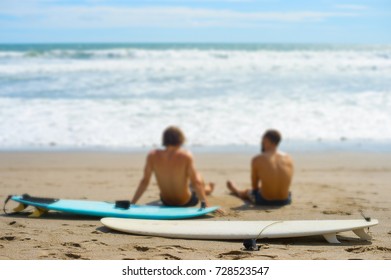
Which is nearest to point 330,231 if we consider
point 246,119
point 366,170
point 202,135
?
point 366,170

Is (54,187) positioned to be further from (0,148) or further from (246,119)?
(246,119)

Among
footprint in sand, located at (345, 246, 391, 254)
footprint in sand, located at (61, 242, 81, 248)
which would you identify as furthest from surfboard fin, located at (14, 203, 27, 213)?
footprint in sand, located at (345, 246, 391, 254)

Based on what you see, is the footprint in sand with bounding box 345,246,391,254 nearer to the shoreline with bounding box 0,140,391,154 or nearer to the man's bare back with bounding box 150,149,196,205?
the man's bare back with bounding box 150,149,196,205

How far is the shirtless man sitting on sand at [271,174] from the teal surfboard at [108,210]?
0.91 m

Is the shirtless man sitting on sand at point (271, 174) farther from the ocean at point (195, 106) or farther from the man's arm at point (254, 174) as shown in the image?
the ocean at point (195, 106)

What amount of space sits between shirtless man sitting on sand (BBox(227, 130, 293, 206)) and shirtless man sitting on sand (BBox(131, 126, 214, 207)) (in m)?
0.69

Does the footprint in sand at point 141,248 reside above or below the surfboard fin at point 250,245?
below

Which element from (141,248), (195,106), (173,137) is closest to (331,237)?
(141,248)

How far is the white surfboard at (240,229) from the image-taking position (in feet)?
13.9

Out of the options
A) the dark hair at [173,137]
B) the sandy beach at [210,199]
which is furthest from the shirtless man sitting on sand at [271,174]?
the dark hair at [173,137]

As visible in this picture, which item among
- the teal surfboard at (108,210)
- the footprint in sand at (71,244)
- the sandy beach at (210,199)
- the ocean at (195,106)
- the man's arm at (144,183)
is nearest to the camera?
the sandy beach at (210,199)

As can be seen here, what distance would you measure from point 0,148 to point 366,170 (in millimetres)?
5332

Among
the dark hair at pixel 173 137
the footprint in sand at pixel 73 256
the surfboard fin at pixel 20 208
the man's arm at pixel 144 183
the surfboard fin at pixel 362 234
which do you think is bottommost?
the footprint in sand at pixel 73 256

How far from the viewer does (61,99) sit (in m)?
12.6
